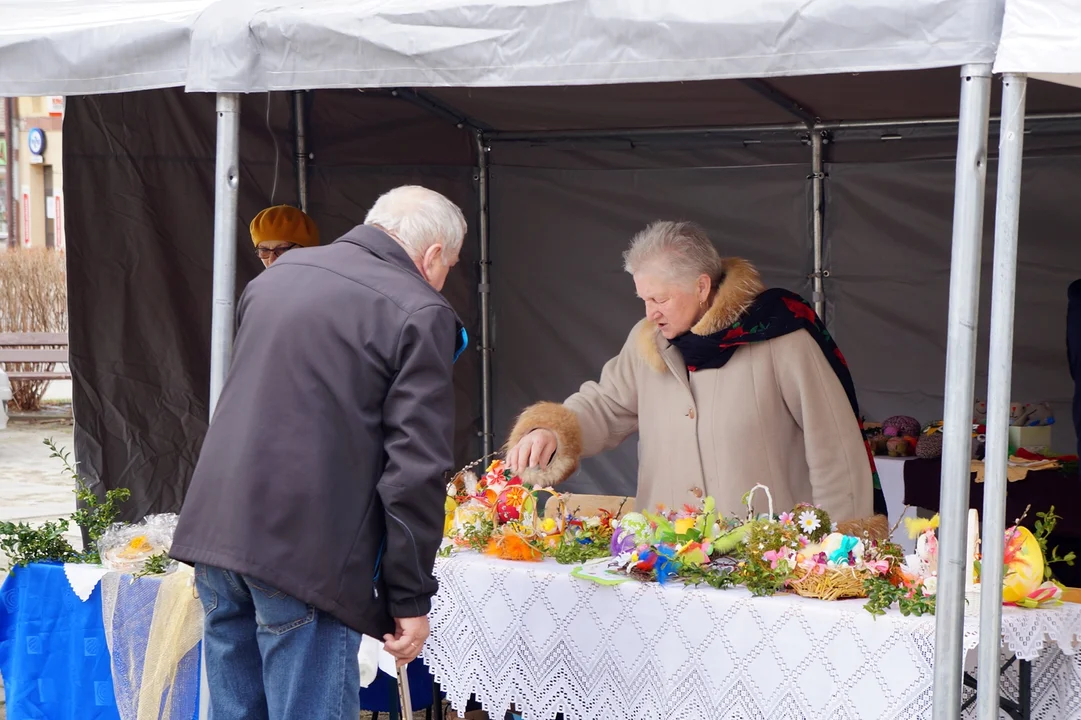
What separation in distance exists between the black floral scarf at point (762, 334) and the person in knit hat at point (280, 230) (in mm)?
2060

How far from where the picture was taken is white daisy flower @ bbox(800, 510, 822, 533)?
9.78 ft

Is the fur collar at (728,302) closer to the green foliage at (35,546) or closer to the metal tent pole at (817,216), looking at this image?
the green foliage at (35,546)

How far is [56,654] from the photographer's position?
3.54 metres

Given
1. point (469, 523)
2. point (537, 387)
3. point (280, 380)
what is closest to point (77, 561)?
point (469, 523)

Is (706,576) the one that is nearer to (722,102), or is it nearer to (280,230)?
(280,230)

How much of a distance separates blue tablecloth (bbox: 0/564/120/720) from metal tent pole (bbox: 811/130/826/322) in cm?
343

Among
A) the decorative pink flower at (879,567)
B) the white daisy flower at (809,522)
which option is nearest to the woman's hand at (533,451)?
the white daisy flower at (809,522)

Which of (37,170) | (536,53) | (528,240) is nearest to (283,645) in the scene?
(536,53)

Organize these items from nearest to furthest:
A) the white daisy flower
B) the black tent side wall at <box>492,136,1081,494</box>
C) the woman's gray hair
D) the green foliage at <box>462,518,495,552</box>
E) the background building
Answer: the white daisy flower
the green foliage at <box>462,518,495,552</box>
the woman's gray hair
the black tent side wall at <box>492,136,1081,494</box>
the background building

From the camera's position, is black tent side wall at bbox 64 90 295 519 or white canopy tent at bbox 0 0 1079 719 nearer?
white canopy tent at bbox 0 0 1079 719

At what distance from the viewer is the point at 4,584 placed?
3.65 metres

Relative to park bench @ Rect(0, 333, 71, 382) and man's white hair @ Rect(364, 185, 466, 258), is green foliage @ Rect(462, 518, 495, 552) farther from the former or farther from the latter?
park bench @ Rect(0, 333, 71, 382)

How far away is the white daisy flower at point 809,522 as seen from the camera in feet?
9.78

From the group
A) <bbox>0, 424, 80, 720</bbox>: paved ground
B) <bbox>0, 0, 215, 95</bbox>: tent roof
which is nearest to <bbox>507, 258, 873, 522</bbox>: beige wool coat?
<bbox>0, 0, 215, 95</bbox>: tent roof
